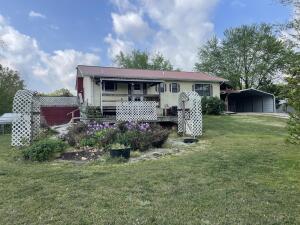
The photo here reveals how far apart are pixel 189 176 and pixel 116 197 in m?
1.78

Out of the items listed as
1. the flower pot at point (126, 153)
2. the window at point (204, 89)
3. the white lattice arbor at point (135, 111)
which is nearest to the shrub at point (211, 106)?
the window at point (204, 89)

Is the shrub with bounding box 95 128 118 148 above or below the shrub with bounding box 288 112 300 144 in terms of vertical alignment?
below

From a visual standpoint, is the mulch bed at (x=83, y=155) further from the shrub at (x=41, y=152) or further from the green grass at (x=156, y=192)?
the green grass at (x=156, y=192)

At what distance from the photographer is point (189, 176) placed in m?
5.86

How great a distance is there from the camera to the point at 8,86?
27.0 m

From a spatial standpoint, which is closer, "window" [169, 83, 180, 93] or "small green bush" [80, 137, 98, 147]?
"small green bush" [80, 137, 98, 147]

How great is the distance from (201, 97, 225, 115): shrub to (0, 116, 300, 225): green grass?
17.3m

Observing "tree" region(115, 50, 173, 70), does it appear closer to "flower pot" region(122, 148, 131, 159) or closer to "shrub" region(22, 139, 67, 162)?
"shrub" region(22, 139, 67, 162)

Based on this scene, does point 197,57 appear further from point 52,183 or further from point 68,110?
point 52,183

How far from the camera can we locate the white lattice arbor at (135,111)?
49.6 feet

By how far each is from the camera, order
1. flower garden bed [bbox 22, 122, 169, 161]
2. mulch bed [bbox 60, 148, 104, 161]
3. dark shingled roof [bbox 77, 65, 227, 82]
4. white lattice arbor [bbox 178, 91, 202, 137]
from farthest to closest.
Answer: dark shingled roof [bbox 77, 65, 227, 82] → white lattice arbor [bbox 178, 91, 202, 137] → mulch bed [bbox 60, 148, 104, 161] → flower garden bed [bbox 22, 122, 169, 161]

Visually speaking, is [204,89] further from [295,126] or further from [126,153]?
[295,126]

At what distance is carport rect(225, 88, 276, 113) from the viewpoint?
3127 centimetres

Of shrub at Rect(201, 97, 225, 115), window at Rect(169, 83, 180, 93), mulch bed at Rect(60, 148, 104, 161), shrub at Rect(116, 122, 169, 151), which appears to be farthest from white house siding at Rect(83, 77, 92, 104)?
mulch bed at Rect(60, 148, 104, 161)
